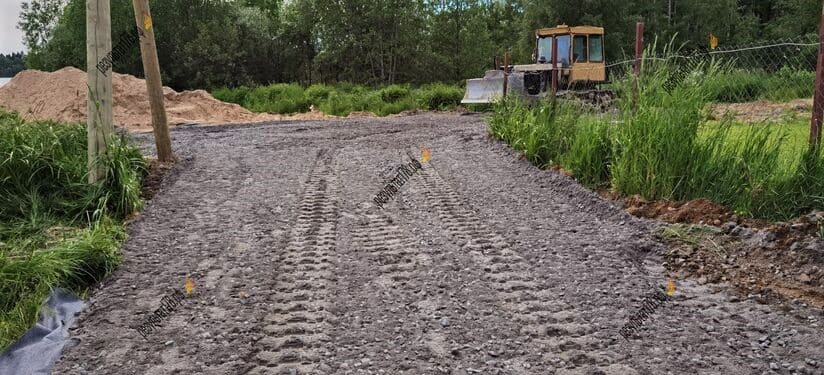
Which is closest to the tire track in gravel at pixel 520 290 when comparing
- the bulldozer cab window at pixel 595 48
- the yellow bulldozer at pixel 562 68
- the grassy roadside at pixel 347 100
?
the yellow bulldozer at pixel 562 68

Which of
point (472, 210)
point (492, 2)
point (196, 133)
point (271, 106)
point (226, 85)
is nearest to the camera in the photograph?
point (472, 210)

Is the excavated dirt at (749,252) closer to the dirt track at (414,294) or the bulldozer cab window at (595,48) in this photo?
the dirt track at (414,294)

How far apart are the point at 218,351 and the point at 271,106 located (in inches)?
656

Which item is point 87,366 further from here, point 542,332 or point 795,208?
point 795,208

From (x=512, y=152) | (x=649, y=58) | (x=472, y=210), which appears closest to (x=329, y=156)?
(x=512, y=152)

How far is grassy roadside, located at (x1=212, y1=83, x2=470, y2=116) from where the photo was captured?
18.5 metres

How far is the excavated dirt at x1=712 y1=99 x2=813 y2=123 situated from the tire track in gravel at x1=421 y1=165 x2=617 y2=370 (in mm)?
2457

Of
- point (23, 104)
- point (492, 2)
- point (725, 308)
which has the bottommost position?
point (725, 308)

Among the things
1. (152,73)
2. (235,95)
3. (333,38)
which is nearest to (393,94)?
(235,95)

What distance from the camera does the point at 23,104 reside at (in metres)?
14.4

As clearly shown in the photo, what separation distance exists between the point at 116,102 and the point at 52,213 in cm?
1126

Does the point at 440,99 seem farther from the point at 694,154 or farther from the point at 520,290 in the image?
the point at 520,290

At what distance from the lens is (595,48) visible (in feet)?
52.5

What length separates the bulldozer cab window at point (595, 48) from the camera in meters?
15.9
